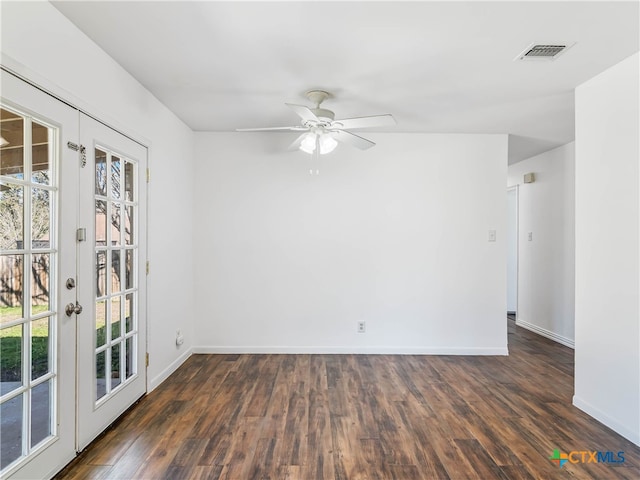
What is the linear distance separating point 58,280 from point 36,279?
133 millimetres

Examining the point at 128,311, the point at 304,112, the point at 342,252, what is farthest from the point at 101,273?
the point at 342,252

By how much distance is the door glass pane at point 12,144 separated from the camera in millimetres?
1557

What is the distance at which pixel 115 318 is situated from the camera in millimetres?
2445

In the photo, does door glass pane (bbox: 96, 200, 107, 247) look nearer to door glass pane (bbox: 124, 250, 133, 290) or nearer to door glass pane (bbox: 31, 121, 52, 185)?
door glass pane (bbox: 124, 250, 133, 290)

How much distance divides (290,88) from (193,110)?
3.64ft

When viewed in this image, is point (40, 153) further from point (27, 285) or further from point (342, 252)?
point (342, 252)

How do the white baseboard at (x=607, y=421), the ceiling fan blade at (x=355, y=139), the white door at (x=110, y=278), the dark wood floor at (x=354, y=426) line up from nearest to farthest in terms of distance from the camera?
the dark wood floor at (x=354, y=426) → the white door at (x=110, y=278) → the white baseboard at (x=607, y=421) → the ceiling fan blade at (x=355, y=139)

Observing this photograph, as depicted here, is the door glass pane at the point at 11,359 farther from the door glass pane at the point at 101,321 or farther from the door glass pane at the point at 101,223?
the door glass pane at the point at 101,223

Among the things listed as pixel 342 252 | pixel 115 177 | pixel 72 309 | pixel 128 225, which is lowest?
pixel 72 309

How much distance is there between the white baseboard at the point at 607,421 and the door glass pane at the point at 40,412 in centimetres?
355

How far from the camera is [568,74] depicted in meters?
2.50

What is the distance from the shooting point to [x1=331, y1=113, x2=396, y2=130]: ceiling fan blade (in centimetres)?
246

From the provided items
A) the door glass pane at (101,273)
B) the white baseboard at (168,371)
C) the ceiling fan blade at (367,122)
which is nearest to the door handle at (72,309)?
the door glass pane at (101,273)

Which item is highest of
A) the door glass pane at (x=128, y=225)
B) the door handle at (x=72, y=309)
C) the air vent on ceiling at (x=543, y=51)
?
the air vent on ceiling at (x=543, y=51)
